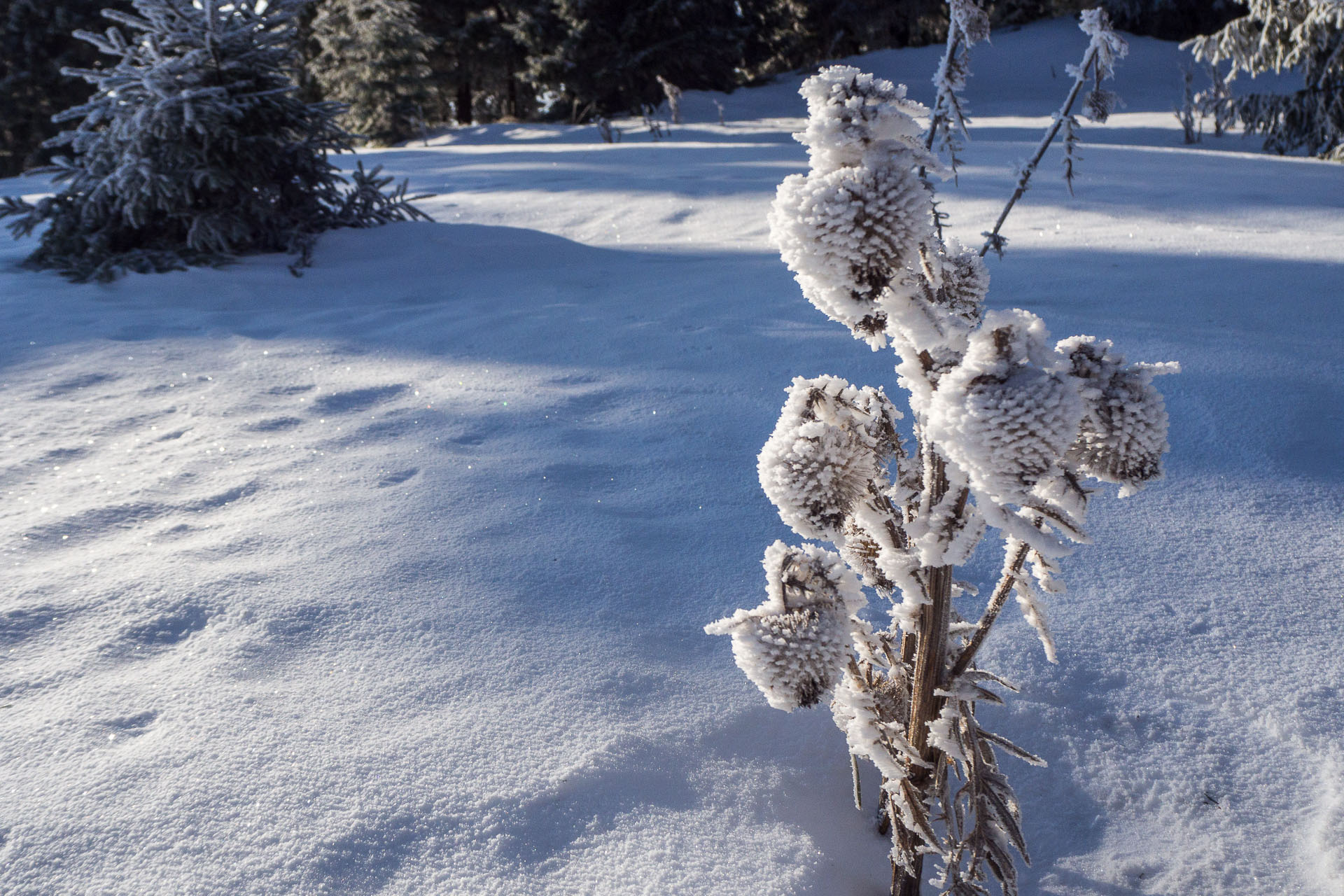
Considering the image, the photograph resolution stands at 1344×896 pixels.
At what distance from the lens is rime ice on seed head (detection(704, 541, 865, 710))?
3.35ft

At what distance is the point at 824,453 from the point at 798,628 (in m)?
0.22

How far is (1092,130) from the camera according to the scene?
1042 centimetres

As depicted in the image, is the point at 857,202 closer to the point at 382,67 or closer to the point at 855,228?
the point at 855,228

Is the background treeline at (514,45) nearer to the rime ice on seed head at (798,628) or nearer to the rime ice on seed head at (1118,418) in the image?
the rime ice on seed head at (798,628)

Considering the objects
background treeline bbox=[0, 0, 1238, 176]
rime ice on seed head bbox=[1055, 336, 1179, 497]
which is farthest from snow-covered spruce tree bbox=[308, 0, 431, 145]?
rime ice on seed head bbox=[1055, 336, 1179, 497]

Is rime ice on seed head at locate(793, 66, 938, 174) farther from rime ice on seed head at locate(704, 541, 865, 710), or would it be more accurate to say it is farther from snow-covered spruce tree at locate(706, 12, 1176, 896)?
rime ice on seed head at locate(704, 541, 865, 710)

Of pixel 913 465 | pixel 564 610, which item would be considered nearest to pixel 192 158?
pixel 564 610

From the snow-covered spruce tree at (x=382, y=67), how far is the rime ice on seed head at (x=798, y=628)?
19176 mm

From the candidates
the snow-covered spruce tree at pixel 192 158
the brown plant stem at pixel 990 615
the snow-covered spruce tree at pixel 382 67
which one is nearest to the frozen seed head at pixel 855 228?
the brown plant stem at pixel 990 615

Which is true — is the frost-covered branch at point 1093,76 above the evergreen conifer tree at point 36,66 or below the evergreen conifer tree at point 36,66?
below

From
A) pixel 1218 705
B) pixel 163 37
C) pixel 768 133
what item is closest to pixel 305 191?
pixel 163 37

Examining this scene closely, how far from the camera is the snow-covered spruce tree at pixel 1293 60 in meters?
7.43

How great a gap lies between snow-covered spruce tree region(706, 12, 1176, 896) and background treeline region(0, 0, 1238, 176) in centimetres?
1756

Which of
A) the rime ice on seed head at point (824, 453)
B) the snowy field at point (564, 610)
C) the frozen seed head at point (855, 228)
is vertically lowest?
the snowy field at point (564, 610)
